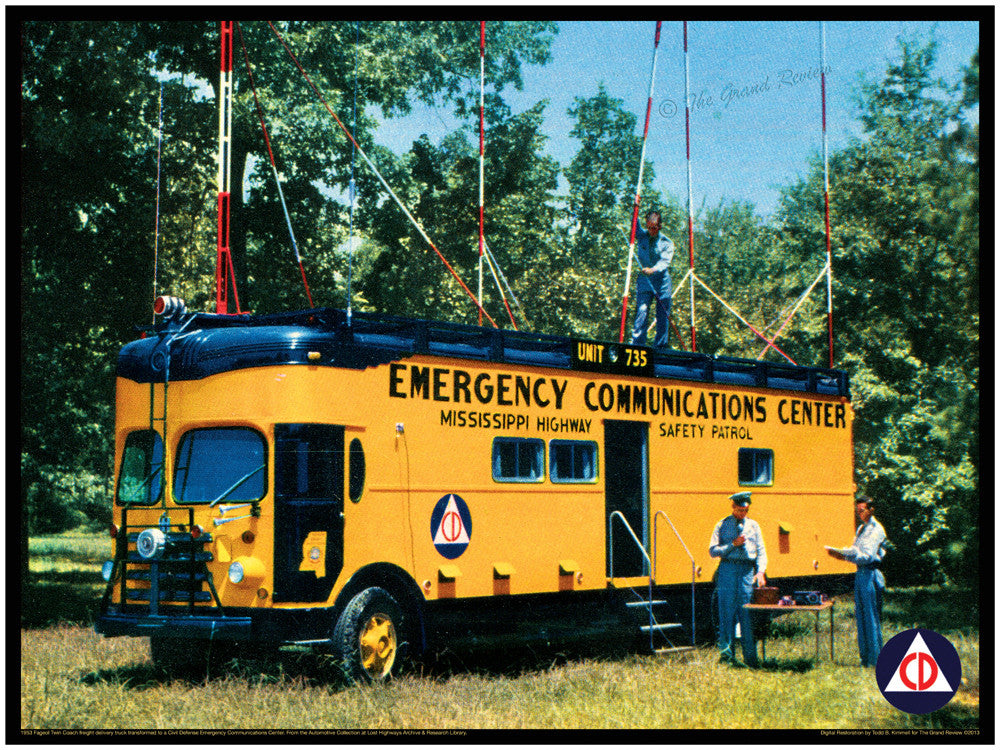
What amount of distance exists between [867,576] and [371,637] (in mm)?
4726

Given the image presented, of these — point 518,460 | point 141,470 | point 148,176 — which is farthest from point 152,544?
point 148,176

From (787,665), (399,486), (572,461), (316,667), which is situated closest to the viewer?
(316,667)

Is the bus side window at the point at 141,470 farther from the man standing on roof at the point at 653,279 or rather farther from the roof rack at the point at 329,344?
the man standing on roof at the point at 653,279

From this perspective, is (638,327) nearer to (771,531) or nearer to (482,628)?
(771,531)

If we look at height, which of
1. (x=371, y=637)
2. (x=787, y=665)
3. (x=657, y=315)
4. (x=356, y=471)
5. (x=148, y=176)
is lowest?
(x=787, y=665)

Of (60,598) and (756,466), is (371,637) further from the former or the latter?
(60,598)

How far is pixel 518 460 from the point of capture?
1181 centimetres

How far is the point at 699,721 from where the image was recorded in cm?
937

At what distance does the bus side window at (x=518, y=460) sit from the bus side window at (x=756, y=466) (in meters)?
3.20

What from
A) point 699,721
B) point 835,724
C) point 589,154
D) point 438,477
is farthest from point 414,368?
point 589,154

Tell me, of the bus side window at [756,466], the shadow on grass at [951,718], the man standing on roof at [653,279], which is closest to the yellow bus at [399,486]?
the bus side window at [756,466]

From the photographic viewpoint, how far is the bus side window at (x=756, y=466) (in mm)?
14234

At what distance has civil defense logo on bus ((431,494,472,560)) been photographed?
11.0 meters

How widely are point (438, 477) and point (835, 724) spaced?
387cm
